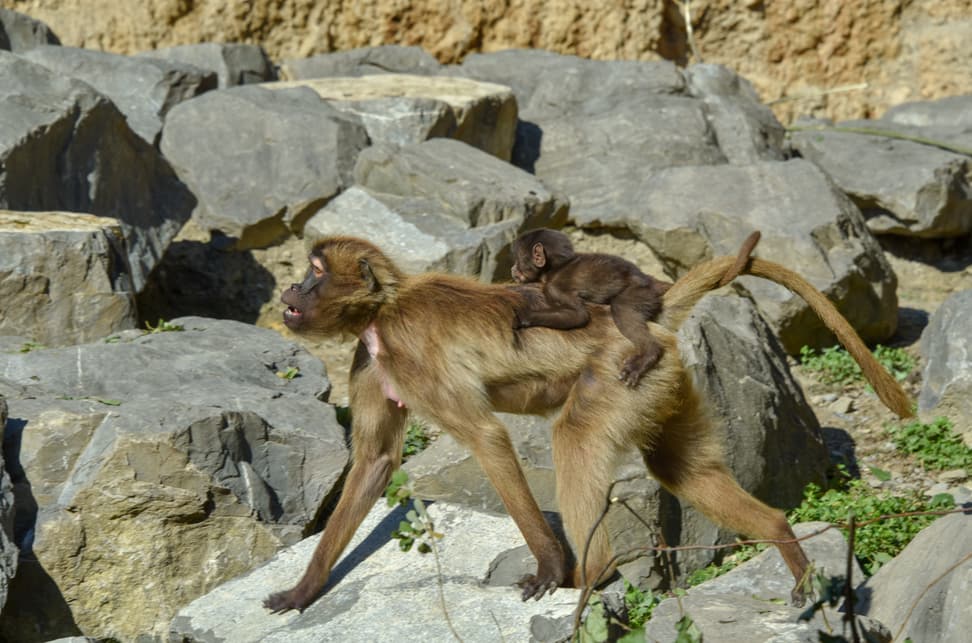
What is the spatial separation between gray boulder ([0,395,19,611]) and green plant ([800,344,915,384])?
18.3 feet

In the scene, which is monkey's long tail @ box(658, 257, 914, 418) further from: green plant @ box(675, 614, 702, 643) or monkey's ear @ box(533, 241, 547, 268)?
green plant @ box(675, 614, 702, 643)

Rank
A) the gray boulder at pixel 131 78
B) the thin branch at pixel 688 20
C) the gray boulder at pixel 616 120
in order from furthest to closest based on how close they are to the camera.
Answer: the thin branch at pixel 688 20 → the gray boulder at pixel 616 120 → the gray boulder at pixel 131 78

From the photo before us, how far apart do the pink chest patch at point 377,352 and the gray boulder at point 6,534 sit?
1680 mm

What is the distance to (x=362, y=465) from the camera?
17.2 feet

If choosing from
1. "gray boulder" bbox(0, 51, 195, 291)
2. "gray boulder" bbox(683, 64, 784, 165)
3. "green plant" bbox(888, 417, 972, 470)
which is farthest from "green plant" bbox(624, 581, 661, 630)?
"gray boulder" bbox(683, 64, 784, 165)

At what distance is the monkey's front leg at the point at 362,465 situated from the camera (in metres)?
5.08

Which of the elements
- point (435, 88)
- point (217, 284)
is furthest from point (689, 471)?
point (435, 88)

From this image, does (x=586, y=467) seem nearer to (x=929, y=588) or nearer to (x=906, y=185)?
(x=929, y=588)

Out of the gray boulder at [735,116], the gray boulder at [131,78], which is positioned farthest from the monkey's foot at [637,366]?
the gray boulder at [131,78]

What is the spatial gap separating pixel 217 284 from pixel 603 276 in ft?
15.4

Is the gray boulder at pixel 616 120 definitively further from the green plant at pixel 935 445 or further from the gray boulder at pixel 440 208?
the green plant at pixel 935 445

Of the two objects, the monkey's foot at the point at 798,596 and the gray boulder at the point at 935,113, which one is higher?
the gray boulder at the point at 935,113

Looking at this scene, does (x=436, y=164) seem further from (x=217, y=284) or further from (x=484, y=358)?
(x=484, y=358)

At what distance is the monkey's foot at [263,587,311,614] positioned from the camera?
4.99 meters
